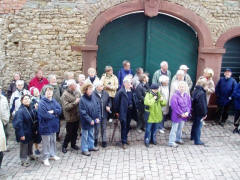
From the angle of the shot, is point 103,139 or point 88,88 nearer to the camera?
point 88,88

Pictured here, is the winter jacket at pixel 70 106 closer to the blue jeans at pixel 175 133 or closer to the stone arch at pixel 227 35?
the blue jeans at pixel 175 133

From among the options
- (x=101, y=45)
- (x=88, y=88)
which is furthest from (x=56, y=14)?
(x=88, y=88)

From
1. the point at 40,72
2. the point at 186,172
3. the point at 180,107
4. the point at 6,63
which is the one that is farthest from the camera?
the point at 6,63

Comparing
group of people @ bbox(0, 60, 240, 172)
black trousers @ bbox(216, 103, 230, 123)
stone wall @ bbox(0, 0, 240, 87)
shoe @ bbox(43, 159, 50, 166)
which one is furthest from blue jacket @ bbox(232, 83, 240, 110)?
shoe @ bbox(43, 159, 50, 166)

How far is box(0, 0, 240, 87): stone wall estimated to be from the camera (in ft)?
26.3

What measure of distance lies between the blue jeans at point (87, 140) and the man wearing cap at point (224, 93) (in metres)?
4.24

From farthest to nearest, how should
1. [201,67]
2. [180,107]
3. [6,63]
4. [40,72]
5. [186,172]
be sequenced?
[201,67]
[6,63]
[40,72]
[180,107]
[186,172]

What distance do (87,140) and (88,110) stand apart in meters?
0.88

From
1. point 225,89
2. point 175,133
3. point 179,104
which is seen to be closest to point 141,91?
point 179,104

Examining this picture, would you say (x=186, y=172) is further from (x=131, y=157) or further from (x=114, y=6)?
(x=114, y=6)

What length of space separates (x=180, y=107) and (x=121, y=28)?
11.3 ft

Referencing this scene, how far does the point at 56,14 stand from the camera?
26.3 feet

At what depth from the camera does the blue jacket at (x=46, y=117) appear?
18.8 feet

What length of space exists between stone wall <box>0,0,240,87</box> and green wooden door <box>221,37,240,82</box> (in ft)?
2.65
